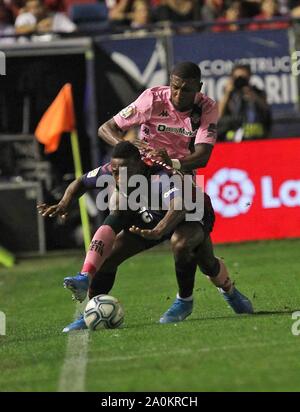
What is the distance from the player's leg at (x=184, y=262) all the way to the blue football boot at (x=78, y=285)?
861 mm

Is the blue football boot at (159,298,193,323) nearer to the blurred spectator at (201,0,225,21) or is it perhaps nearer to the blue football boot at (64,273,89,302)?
the blue football boot at (64,273,89,302)

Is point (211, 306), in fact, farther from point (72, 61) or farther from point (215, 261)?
point (72, 61)

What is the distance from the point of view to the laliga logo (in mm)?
18875

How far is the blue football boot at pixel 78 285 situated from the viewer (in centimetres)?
1001

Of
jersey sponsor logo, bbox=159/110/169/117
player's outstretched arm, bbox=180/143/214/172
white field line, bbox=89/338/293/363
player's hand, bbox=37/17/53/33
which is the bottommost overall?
white field line, bbox=89/338/293/363

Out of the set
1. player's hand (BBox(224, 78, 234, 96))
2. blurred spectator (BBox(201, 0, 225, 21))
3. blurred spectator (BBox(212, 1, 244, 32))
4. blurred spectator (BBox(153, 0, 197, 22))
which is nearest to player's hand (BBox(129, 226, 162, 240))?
player's hand (BBox(224, 78, 234, 96))

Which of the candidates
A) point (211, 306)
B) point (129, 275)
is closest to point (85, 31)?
point (129, 275)

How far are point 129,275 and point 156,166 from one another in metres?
5.41

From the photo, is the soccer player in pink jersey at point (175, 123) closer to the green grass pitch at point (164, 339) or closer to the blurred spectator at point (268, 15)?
the green grass pitch at point (164, 339)

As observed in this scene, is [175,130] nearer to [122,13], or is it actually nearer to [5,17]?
[122,13]

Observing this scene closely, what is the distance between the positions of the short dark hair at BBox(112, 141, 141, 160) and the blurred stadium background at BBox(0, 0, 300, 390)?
6909 millimetres

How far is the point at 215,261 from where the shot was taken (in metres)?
10.8

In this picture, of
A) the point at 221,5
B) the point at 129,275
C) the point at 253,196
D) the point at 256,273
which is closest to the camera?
the point at 256,273

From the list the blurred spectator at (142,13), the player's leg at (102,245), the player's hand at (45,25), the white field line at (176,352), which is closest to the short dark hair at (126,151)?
the player's leg at (102,245)
